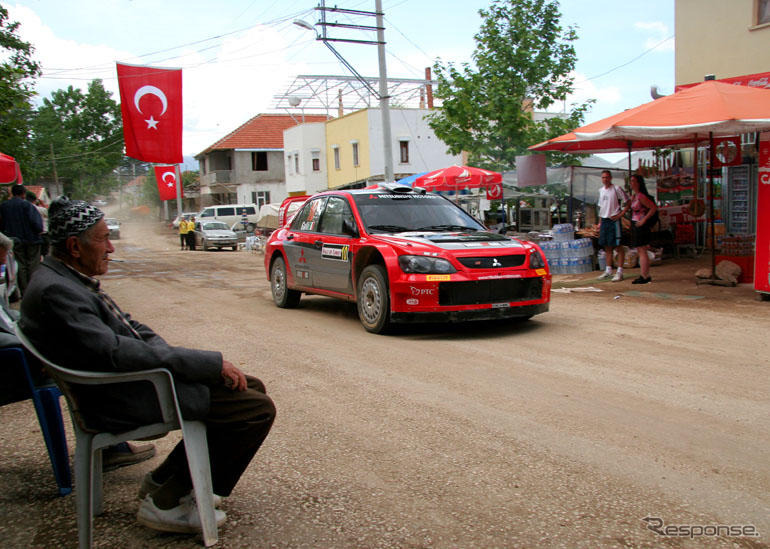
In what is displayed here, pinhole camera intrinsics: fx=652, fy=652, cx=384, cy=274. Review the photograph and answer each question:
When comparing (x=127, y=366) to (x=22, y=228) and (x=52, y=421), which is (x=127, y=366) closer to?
(x=52, y=421)

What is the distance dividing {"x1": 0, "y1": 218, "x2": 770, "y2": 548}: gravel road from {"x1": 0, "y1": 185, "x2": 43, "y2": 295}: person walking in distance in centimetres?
455

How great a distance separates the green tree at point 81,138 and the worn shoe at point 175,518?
7765 cm

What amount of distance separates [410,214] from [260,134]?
164ft

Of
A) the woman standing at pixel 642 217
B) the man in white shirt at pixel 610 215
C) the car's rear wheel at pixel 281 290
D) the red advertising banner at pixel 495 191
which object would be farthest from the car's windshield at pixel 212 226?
the woman standing at pixel 642 217

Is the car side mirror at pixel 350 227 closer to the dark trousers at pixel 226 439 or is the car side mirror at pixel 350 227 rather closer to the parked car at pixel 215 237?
the dark trousers at pixel 226 439

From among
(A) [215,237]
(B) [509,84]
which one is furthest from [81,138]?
(B) [509,84]

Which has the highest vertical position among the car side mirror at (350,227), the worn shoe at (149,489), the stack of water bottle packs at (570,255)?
the car side mirror at (350,227)

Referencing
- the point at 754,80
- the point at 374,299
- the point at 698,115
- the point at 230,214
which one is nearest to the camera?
the point at 374,299

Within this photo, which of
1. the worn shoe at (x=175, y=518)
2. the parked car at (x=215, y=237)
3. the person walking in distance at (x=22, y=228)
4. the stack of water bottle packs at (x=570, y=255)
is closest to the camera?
the worn shoe at (x=175, y=518)

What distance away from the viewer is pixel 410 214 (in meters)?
8.49

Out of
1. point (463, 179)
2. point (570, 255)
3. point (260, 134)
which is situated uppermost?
point (260, 134)

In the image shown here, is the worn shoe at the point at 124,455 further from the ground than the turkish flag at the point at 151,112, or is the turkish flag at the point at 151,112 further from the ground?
the turkish flag at the point at 151,112

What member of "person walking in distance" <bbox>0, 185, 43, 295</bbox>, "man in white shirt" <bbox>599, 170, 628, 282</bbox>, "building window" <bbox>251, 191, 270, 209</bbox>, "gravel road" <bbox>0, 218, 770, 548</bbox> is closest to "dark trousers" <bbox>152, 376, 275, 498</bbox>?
"gravel road" <bbox>0, 218, 770, 548</bbox>

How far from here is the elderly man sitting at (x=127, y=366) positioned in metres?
2.66
